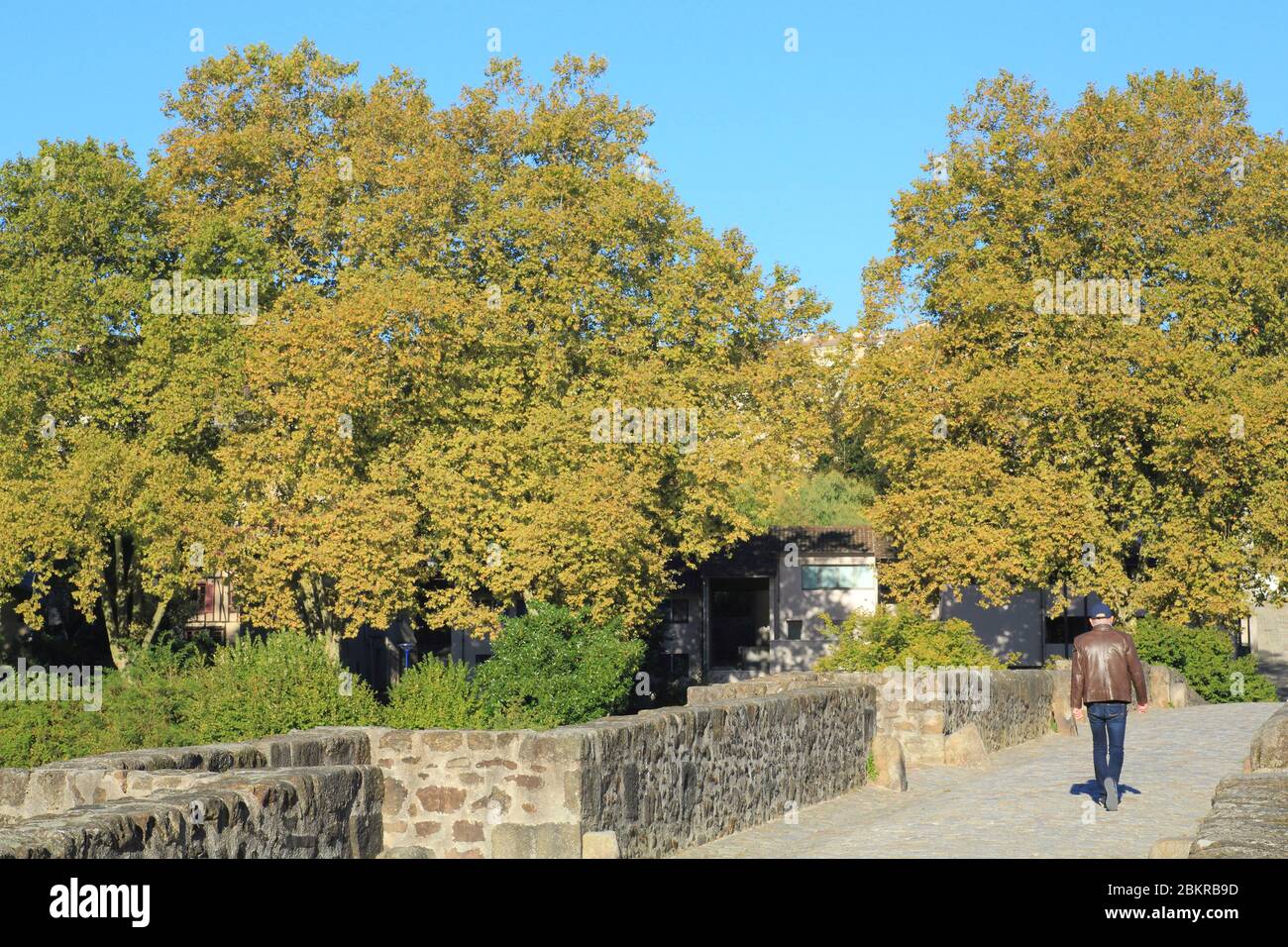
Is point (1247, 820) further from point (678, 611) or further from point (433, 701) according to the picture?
point (678, 611)

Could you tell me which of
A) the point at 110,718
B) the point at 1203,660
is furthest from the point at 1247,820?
the point at 1203,660

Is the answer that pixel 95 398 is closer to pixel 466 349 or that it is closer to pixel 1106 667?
pixel 466 349

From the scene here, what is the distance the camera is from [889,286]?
40.8 metres

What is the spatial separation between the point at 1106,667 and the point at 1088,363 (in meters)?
24.2

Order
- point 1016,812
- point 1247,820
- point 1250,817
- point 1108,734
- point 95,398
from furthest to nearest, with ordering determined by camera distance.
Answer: point 95,398 → point 1016,812 → point 1108,734 → point 1250,817 → point 1247,820

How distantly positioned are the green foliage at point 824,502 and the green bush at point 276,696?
A: 3828cm

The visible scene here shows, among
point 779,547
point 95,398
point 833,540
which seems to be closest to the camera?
point 95,398

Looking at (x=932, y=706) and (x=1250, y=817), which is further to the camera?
(x=932, y=706)

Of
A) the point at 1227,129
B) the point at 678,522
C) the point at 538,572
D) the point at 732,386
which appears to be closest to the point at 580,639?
the point at 538,572

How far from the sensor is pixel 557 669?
3058 centimetres

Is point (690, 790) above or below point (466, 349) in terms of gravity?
below

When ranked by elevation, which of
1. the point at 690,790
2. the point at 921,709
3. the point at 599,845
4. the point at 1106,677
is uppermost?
the point at 1106,677
